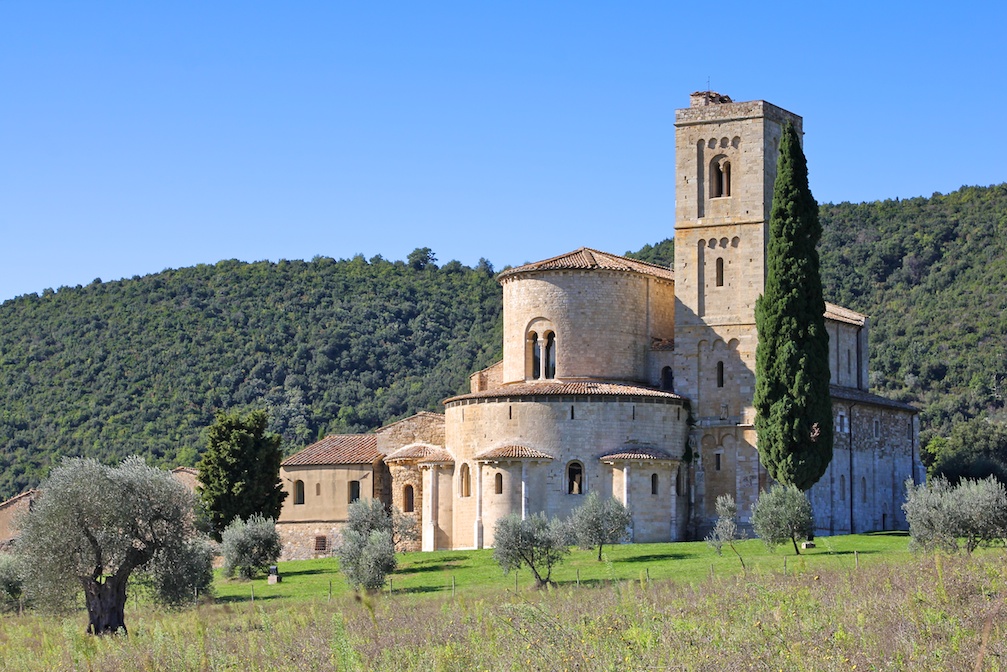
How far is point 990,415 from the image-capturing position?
79.2 meters

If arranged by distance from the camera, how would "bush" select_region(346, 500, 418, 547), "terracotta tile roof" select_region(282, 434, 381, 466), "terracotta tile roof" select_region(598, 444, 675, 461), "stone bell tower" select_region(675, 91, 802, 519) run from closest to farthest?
"terracotta tile roof" select_region(598, 444, 675, 461), "bush" select_region(346, 500, 418, 547), "stone bell tower" select_region(675, 91, 802, 519), "terracotta tile roof" select_region(282, 434, 381, 466)

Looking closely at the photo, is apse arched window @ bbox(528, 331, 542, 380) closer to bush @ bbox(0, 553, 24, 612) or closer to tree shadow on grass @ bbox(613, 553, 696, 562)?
tree shadow on grass @ bbox(613, 553, 696, 562)

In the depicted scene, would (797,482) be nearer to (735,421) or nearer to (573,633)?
(735,421)

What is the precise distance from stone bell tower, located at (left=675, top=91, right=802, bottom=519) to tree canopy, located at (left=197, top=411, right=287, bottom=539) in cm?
1325

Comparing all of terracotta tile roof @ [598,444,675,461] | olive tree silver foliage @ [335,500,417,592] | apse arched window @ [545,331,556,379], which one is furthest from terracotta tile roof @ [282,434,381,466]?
terracotta tile roof @ [598,444,675,461]

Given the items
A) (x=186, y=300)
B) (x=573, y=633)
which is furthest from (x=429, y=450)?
(x=186, y=300)

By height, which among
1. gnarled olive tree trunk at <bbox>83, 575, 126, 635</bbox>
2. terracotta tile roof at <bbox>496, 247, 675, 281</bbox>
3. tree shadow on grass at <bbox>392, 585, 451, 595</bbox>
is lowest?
tree shadow on grass at <bbox>392, 585, 451, 595</bbox>

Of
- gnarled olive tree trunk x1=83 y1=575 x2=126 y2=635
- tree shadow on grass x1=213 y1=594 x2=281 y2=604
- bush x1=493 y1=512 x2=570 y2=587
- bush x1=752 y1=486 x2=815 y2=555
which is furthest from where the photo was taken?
bush x1=752 y1=486 x2=815 y2=555

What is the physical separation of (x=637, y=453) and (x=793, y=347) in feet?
18.9

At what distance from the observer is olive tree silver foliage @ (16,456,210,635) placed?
33.1m

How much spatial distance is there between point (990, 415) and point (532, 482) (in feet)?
130

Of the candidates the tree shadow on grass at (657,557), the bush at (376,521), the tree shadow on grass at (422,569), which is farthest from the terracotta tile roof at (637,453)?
the bush at (376,521)

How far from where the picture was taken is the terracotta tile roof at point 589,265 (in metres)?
50.4

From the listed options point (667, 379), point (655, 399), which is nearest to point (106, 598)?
point (655, 399)
